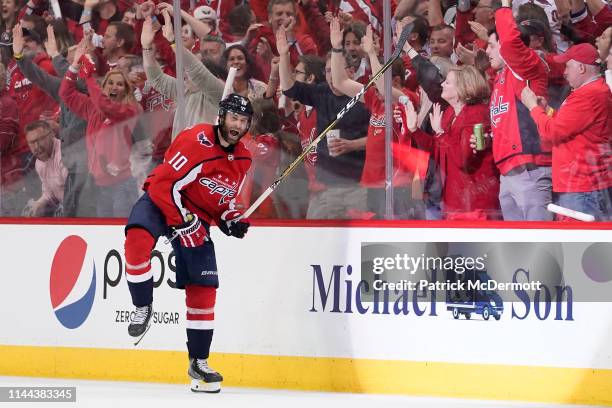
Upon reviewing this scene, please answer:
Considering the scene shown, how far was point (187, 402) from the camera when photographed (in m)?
5.93

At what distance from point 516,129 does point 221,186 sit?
144cm

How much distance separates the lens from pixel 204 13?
688cm

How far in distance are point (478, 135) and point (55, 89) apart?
2508 millimetres

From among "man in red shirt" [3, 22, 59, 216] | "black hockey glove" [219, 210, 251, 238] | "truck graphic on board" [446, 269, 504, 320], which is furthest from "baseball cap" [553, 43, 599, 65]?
"man in red shirt" [3, 22, 59, 216]

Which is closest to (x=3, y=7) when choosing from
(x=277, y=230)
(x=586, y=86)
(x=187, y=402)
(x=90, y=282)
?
(x=90, y=282)

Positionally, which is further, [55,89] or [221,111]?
[55,89]

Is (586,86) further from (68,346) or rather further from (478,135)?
(68,346)

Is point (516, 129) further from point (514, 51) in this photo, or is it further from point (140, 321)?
point (140, 321)

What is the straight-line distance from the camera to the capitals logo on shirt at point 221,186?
6203 mm

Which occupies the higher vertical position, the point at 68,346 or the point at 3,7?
the point at 3,7

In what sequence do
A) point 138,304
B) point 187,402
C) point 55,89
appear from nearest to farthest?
point 187,402 < point 138,304 < point 55,89

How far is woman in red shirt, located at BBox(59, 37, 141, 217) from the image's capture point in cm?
706

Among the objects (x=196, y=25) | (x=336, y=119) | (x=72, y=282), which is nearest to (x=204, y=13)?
(x=196, y=25)

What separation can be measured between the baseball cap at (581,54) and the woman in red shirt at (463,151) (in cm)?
41
